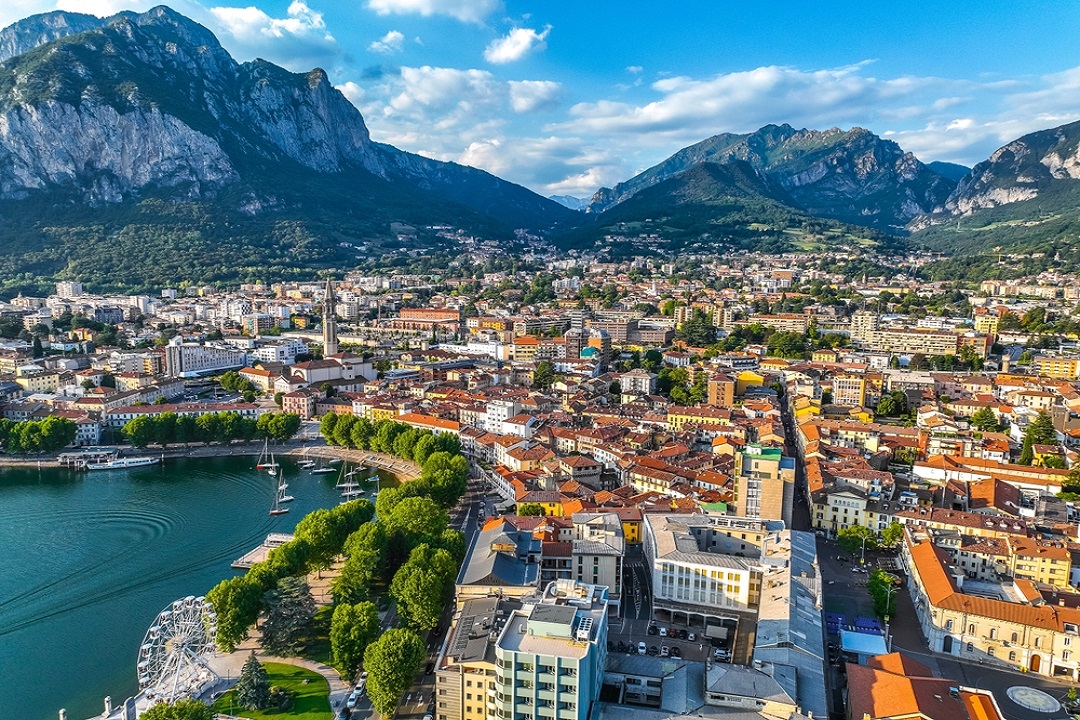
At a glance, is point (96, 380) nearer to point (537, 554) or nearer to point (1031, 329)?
point (537, 554)

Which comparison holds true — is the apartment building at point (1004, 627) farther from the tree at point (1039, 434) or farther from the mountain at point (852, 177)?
the mountain at point (852, 177)

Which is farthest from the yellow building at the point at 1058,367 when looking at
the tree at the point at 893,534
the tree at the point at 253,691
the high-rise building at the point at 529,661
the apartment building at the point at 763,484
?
the tree at the point at 253,691

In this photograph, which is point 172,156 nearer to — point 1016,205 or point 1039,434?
point 1039,434

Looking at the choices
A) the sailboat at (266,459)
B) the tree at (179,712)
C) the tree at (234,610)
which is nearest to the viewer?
the tree at (179,712)

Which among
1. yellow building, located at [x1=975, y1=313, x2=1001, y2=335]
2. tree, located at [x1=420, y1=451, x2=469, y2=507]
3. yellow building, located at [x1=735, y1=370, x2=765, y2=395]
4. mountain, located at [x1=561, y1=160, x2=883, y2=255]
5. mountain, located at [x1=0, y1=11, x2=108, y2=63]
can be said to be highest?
mountain, located at [x1=0, y1=11, x2=108, y2=63]

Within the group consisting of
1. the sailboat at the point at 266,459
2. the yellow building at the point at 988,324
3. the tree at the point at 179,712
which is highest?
the yellow building at the point at 988,324

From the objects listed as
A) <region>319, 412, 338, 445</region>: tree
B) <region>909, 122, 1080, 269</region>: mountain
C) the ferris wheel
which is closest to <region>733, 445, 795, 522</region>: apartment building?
the ferris wheel

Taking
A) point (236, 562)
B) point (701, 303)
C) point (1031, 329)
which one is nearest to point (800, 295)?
point (701, 303)

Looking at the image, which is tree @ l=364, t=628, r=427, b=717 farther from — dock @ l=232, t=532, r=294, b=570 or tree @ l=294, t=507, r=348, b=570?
dock @ l=232, t=532, r=294, b=570
